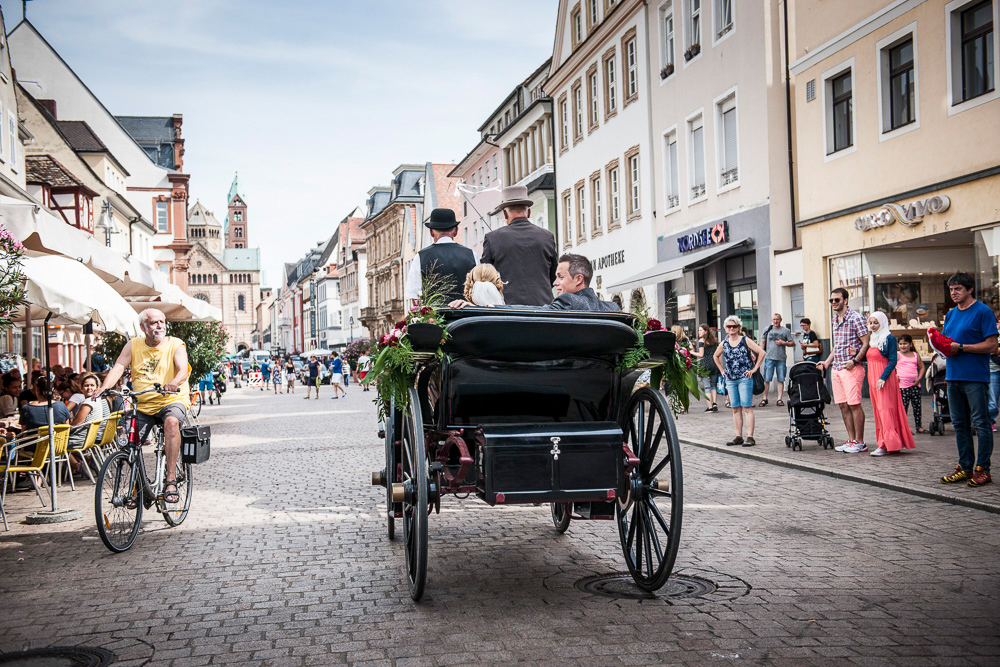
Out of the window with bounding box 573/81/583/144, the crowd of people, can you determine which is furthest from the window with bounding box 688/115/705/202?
the crowd of people

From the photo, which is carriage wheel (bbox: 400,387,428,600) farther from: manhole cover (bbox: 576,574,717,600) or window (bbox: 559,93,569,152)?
window (bbox: 559,93,569,152)

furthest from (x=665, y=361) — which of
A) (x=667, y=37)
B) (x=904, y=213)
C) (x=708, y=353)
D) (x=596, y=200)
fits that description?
(x=596, y=200)

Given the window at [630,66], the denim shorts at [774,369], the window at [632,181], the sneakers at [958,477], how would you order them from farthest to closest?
the window at [632,181] < the window at [630,66] < the denim shorts at [774,369] < the sneakers at [958,477]

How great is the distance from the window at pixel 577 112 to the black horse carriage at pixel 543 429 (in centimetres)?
2968

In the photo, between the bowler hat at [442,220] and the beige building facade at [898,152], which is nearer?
the bowler hat at [442,220]

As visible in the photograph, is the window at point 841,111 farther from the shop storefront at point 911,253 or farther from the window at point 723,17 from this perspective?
the window at point 723,17

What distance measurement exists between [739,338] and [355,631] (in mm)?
9190

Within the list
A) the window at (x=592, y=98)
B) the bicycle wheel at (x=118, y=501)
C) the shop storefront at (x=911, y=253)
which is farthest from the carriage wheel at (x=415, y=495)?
the window at (x=592, y=98)

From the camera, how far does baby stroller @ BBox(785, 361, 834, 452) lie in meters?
11.7

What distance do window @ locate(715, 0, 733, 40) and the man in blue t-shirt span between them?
15917 millimetres

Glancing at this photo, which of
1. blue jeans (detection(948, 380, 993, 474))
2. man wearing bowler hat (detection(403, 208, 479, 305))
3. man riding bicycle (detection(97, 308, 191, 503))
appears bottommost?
blue jeans (detection(948, 380, 993, 474))

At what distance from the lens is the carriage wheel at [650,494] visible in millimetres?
4836

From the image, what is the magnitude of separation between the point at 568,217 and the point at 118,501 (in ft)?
99.9

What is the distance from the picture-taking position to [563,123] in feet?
120
